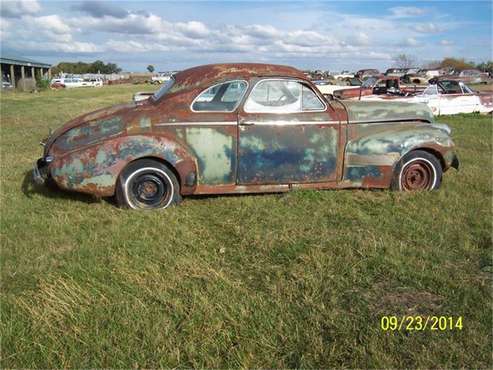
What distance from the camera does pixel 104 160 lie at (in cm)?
486

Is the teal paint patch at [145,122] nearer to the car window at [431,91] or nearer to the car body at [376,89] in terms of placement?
the car body at [376,89]

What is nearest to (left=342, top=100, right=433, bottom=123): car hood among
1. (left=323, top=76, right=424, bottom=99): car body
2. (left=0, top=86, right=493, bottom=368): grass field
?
(left=0, top=86, right=493, bottom=368): grass field

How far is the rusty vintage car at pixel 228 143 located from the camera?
4.92m

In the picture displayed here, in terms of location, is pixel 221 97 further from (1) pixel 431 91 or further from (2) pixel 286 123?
(1) pixel 431 91

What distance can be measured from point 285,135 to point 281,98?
1.49 ft

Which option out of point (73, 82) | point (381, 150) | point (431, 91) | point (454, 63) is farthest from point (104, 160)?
point (454, 63)

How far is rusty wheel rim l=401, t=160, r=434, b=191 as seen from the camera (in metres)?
5.77

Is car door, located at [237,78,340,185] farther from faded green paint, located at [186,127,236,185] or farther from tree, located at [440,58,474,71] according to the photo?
tree, located at [440,58,474,71]

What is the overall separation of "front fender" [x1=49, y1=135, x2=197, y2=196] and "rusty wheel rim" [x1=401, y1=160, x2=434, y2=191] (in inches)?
113

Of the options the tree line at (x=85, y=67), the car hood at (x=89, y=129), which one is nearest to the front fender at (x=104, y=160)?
the car hood at (x=89, y=129)

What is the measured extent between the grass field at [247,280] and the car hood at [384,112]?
0.96 meters

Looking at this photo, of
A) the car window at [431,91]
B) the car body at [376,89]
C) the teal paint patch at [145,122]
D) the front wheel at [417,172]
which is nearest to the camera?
the teal paint patch at [145,122]

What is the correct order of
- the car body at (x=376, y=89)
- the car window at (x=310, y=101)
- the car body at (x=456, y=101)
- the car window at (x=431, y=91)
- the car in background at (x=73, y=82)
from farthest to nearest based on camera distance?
the car in background at (x=73, y=82), the car body at (x=376, y=89), the car window at (x=431, y=91), the car body at (x=456, y=101), the car window at (x=310, y=101)

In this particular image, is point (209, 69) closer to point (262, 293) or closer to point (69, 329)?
point (262, 293)
